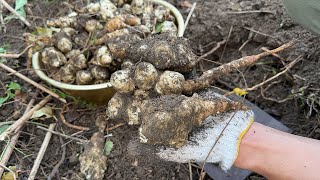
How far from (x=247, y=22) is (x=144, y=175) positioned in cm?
83

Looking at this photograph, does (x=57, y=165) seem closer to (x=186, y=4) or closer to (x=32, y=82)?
(x=32, y=82)

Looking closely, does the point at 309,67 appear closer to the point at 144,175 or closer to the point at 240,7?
the point at 240,7

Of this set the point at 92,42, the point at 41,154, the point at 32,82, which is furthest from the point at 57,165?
the point at 92,42

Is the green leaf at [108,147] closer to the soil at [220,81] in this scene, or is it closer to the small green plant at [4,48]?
the soil at [220,81]

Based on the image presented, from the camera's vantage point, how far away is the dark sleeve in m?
1.26

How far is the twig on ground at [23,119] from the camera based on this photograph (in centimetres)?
149

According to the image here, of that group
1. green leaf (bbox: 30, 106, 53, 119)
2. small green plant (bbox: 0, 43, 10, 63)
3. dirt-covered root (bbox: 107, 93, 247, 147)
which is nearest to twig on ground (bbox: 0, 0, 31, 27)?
small green plant (bbox: 0, 43, 10, 63)

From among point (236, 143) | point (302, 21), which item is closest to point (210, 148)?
point (236, 143)

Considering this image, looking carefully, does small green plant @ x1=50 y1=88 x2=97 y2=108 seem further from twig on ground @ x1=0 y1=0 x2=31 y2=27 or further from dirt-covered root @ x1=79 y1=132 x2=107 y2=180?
twig on ground @ x1=0 y1=0 x2=31 y2=27

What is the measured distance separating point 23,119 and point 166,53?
671 millimetres

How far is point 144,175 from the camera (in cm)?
146

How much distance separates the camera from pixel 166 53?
48.8 inches

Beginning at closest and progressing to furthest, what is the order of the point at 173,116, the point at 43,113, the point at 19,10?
the point at 173,116, the point at 43,113, the point at 19,10

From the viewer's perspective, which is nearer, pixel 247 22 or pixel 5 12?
pixel 247 22
